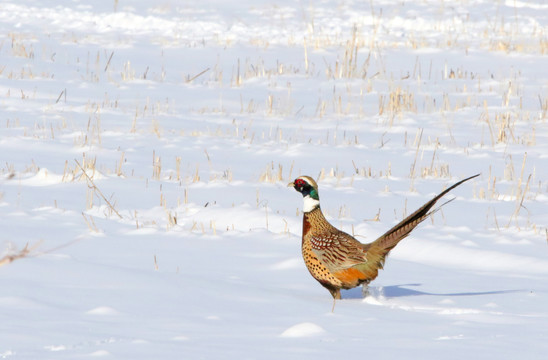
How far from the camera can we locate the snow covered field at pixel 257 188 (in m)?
3.72

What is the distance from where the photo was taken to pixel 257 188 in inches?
325

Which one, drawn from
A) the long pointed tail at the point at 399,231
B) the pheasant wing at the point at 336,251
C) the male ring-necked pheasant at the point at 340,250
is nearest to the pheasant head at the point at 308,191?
the male ring-necked pheasant at the point at 340,250

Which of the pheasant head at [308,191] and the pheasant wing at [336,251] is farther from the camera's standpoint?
the pheasant head at [308,191]

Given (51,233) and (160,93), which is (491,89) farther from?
(51,233)

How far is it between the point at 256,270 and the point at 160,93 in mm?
8755

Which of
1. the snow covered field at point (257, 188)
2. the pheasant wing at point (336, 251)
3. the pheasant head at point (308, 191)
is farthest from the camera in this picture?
the pheasant head at point (308, 191)

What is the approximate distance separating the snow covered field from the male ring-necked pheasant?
160 millimetres

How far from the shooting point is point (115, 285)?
4414 millimetres

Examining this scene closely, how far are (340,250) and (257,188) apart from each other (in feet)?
12.0

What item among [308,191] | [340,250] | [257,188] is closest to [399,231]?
[340,250]

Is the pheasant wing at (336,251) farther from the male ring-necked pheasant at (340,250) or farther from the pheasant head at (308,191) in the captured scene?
the pheasant head at (308,191)

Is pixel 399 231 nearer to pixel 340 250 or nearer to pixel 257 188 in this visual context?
pixel 340 250

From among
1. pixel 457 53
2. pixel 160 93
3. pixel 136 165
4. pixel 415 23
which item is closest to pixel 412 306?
pixel 136 165

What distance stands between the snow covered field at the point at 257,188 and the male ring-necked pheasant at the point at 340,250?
0.16 metres
